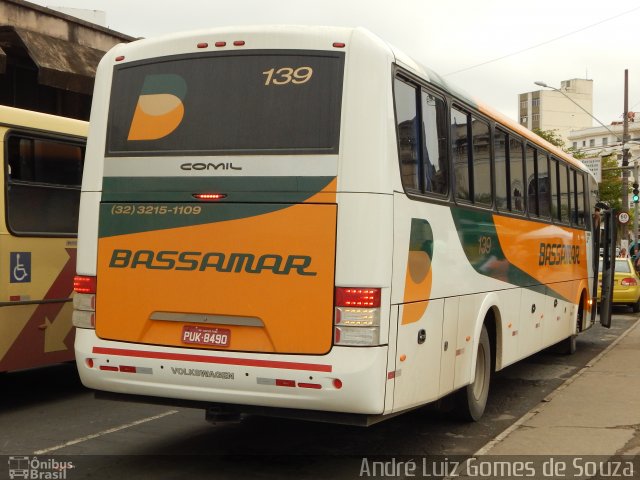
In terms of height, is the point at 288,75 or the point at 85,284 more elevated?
the point at 288,75

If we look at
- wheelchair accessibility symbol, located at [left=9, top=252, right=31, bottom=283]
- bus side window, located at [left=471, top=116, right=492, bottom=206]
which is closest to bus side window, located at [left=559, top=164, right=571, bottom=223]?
bus side window, located at [left=471, top=116, right=492, bottom=206]

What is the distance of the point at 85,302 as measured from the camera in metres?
6.91

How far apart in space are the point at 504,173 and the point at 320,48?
3889 mm

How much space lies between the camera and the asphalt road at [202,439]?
272 inches

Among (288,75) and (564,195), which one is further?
(564,195)

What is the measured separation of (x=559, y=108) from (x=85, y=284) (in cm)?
15274

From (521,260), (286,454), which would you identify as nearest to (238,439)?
(286,454)

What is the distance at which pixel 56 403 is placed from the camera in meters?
9.66

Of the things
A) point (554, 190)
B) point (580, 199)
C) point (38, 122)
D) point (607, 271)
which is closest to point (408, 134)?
point (38, 122)

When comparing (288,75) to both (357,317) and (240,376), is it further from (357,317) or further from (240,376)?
(240,376)

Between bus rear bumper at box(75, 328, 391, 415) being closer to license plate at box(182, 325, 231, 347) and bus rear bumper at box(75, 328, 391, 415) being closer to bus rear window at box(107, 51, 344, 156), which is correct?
license plate at box(182, 325, 231, 347)

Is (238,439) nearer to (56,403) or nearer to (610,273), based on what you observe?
(56,403)

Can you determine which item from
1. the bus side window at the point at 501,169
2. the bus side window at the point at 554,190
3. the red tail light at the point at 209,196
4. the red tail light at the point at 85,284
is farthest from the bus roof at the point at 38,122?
the bus side window at the point at 554,190

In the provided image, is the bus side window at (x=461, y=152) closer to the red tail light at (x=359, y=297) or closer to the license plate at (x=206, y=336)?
the red tail light at (x=359, y=297)
